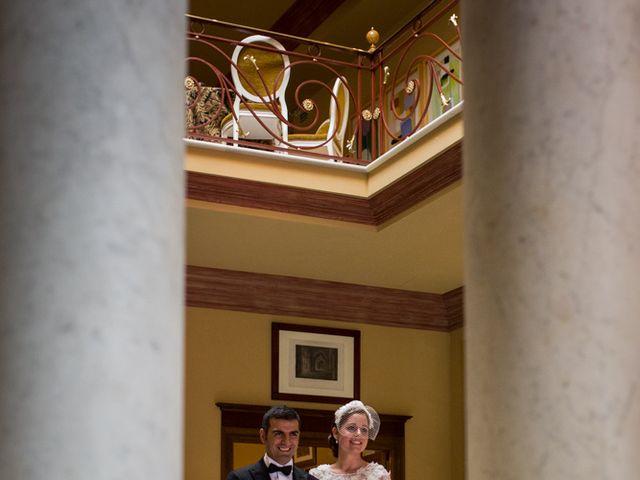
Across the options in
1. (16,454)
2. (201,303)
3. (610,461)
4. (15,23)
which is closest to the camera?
(16,454)

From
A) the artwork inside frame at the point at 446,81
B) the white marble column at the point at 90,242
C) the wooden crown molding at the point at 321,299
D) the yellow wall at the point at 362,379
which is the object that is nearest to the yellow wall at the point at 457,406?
the yellow wall at the point at 362,379

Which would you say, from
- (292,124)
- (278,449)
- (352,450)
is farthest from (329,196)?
(278,449)

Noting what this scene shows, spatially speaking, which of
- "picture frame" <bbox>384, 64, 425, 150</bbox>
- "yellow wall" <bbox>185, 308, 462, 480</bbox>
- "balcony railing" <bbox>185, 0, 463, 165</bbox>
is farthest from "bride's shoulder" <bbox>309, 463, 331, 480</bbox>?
"picture frame" <bbox>384, 64, 425, 150</bbox>

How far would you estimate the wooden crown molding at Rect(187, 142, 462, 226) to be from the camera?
30.5 feet

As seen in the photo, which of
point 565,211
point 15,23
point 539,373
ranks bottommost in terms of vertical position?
point 539,373

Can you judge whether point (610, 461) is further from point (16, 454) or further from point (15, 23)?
point (15, 23)

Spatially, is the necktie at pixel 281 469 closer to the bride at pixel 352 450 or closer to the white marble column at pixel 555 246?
the bride at pixel 352 450

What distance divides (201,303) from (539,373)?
924cm

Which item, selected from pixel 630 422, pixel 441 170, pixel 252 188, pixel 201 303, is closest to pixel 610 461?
pixel 630 422

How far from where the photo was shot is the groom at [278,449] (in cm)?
754

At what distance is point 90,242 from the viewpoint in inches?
81.8

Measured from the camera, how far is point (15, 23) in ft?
7.14

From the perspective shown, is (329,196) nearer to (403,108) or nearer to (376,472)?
(376,472)

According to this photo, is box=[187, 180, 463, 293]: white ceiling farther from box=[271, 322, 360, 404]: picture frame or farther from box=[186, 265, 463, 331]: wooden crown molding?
box=[271, 322, 360, 404]: picture frame
